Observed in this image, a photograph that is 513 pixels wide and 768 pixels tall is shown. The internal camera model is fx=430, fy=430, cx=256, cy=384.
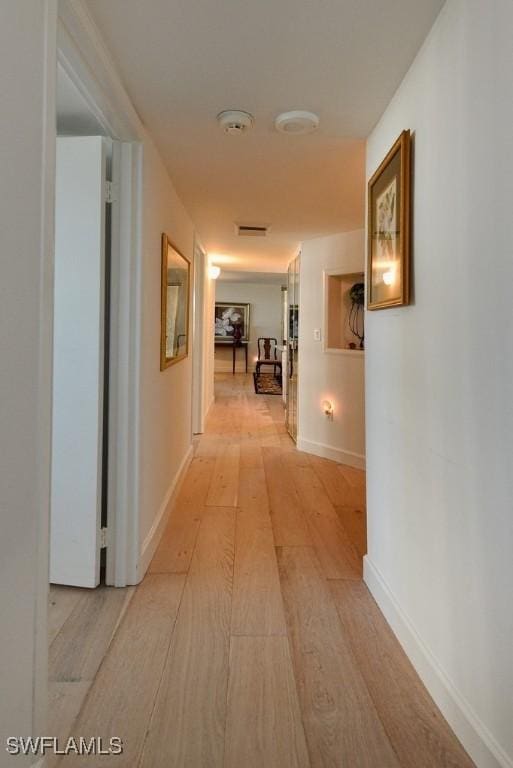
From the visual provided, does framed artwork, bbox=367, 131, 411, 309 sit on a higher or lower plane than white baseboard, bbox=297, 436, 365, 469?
higher

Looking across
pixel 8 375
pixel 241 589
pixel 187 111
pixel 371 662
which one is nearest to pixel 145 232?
pixel 187 111

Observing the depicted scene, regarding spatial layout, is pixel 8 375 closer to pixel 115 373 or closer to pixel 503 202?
pixel 115 373

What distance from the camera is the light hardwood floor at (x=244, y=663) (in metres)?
1.16

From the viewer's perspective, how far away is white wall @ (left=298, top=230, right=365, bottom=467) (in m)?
3.76

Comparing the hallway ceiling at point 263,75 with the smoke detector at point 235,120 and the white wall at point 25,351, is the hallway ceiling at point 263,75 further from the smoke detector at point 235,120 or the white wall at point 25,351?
the white wall at point 25,351

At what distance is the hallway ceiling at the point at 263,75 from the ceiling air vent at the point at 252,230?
976mm

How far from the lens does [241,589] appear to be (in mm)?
1883

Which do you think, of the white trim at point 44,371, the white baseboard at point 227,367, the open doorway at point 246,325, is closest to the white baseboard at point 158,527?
the white trim at point 44,371

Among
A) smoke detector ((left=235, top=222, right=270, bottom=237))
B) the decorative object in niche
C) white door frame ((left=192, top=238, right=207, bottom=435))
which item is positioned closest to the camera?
smoke detector ((left=235, top=222, right=270, bottom=237))

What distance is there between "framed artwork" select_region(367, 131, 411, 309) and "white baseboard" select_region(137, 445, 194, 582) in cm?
154

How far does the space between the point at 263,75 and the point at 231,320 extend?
904 cm

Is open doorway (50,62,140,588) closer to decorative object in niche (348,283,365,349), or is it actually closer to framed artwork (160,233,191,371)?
framed artwork (160,233,191,371)

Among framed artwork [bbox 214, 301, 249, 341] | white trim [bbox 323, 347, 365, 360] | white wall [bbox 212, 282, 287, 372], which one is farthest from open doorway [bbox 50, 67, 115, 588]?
white wall [bbox 212, 282, 287, 372]

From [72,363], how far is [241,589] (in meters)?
1.22
